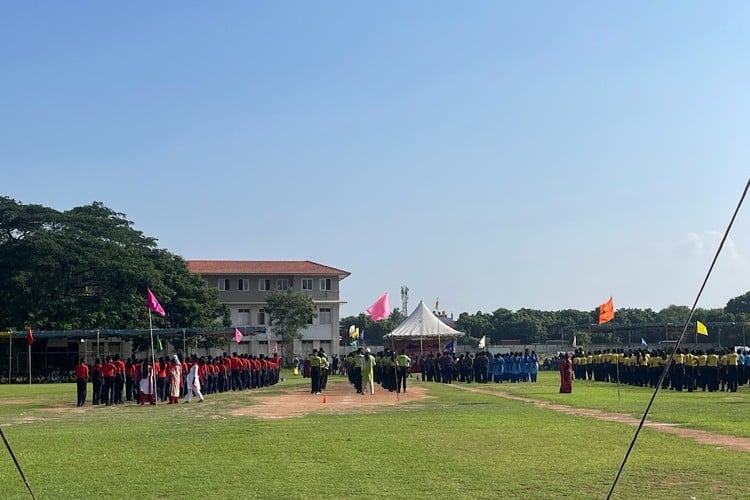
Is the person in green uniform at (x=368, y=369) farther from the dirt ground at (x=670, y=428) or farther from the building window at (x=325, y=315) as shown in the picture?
the building window at (x=325, y=315)

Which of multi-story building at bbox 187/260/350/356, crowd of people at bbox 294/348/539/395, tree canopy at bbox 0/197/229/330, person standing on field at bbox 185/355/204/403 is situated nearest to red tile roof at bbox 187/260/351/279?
multi-story building at bbox 187/260/350/356

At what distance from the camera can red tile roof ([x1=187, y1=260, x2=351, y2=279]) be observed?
83.4 metres

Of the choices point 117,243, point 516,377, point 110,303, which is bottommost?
point 516,377

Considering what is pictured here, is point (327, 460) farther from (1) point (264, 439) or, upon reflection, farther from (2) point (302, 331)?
(2) point (302, 331)

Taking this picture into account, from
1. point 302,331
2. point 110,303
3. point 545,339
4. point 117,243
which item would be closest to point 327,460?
point 110,303

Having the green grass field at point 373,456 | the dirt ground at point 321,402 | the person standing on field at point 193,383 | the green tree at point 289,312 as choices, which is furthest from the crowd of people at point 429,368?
the green tree at point 289,312

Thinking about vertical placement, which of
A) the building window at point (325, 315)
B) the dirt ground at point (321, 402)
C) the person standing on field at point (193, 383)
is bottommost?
the dirt ground at point (321, 402)

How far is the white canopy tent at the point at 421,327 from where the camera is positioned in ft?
182

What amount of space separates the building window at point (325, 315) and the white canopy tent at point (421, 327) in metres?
27.2

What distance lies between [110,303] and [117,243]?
6.06 metres

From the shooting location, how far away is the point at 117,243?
203 feet

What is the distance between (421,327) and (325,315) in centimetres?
2945

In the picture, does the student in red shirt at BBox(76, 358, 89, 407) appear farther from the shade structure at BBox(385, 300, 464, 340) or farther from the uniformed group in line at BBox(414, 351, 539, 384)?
the shade structure at BBox(385, 300, 464, 340)

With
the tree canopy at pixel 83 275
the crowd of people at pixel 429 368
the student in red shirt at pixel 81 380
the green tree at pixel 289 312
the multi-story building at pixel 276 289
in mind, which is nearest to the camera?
the student in red shirt at pixel 81 380
